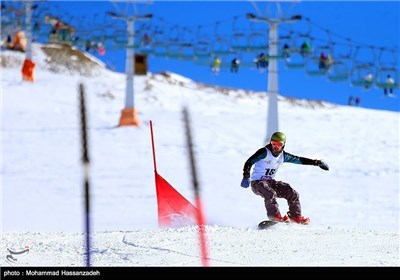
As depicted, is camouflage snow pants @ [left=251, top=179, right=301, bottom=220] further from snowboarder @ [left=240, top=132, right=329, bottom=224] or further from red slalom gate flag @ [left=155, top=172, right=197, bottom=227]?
red slalom gate flag @ [left=155, top=172, right=197, bottom=227]

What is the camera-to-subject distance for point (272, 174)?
916 centimetres

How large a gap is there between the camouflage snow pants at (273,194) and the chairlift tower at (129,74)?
2133cm

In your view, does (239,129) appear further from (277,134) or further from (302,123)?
(277,134)

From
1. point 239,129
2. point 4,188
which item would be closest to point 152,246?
point 4,188

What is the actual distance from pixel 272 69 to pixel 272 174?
1924 cm

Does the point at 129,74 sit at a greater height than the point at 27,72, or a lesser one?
greater

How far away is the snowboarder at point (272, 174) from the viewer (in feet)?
29.1

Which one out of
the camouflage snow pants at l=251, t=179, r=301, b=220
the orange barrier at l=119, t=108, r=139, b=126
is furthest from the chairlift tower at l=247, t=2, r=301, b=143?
the camouflage snow pants at l=251, t=179, r=301, b=220

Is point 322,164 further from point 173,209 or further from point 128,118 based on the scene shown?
point 128,118

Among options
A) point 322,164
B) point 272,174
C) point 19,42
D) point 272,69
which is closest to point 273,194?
point 272,174

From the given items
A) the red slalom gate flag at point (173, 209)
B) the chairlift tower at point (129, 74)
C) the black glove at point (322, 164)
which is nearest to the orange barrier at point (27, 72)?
the chairlift tower at point (129, 74)

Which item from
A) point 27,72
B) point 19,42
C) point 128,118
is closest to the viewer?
point 128,118

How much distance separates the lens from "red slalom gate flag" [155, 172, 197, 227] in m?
9.16

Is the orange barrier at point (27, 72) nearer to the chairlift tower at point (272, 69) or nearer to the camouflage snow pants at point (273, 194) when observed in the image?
the chairlift tower at point (272, 69)
